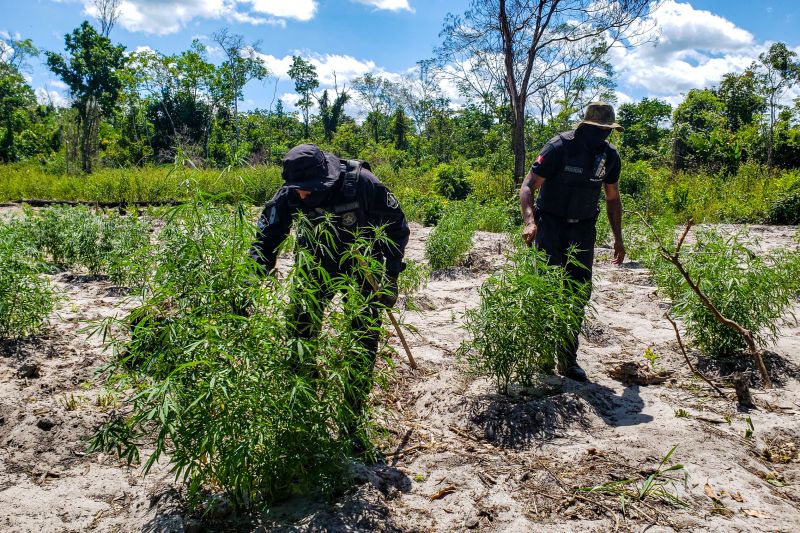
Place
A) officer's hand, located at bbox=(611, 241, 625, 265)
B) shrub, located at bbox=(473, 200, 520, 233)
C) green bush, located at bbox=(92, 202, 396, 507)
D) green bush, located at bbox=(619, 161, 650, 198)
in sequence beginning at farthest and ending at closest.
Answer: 1. green bush, located at bbox=(619, 161, 650, 198)
2. shrub, located at bbox=(473, 200, 520, 233)
3. officer's hand, located at bbox=(611, 241, 625, 265)
4. green bush, located at bbox=(92, 202, 396, 507)

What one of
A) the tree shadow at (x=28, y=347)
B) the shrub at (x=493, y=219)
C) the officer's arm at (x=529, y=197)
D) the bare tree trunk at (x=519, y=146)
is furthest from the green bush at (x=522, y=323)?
the bare tree trunk at (x=519, y=146)

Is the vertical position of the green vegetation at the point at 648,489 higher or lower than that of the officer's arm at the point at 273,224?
lower

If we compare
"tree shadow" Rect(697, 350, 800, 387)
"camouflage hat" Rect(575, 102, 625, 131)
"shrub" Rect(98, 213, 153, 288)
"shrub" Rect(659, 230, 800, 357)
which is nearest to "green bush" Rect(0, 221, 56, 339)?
"shrub" Rect(98, 213, 153, 288)

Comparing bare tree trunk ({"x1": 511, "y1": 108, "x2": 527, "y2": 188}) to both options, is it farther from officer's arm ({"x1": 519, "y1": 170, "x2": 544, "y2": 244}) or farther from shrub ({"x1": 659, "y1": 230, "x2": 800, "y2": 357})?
officer's arm ({"x1": 519, "y1": 170, "x2": 544, "y2": 244})

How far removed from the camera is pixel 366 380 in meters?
2.36

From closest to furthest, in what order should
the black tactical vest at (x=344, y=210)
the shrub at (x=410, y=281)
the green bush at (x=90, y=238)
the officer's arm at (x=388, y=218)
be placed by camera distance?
the black tactical vest at (x=344, y=210), the officer's arm at (x=388, y=218), the shrub at (x=410, y=281), the green bush at (x=90, y=238)

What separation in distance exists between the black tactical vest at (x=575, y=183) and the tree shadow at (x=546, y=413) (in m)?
1.19

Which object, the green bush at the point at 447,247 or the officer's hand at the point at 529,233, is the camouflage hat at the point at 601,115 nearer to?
the officer's hand at the point at 529,233

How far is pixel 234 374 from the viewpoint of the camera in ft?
6.01

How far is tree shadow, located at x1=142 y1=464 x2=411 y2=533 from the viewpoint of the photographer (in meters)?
2.07

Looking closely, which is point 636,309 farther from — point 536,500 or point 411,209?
point 411,209

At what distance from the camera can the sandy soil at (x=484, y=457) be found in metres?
2.16

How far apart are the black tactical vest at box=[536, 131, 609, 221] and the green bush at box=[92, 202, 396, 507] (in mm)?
2002

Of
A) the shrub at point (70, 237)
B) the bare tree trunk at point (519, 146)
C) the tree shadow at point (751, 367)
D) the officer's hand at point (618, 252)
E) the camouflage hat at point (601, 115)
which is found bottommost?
the tree shadow at point (751, 367)
